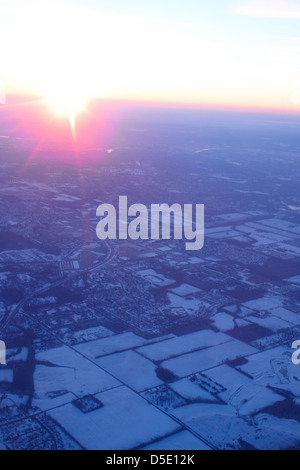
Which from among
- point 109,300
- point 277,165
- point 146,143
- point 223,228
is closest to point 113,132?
point 146,143

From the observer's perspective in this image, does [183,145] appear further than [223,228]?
Yes

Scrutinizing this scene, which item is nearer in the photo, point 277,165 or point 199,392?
point 199,392

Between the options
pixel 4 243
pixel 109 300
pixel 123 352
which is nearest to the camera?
pixel 123 352

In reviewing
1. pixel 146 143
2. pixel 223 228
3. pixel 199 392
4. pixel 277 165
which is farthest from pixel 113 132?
pixel 199 392

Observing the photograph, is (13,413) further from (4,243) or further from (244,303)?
(4,243)

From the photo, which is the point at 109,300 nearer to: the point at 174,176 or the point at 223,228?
the point at 223,228

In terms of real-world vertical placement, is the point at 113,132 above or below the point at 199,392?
above

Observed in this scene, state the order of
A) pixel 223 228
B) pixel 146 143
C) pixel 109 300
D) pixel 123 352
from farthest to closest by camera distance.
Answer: pixel 146 143, pixel 223 228, pixel 109 300, pixel 123 352

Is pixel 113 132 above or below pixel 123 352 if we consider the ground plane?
above
